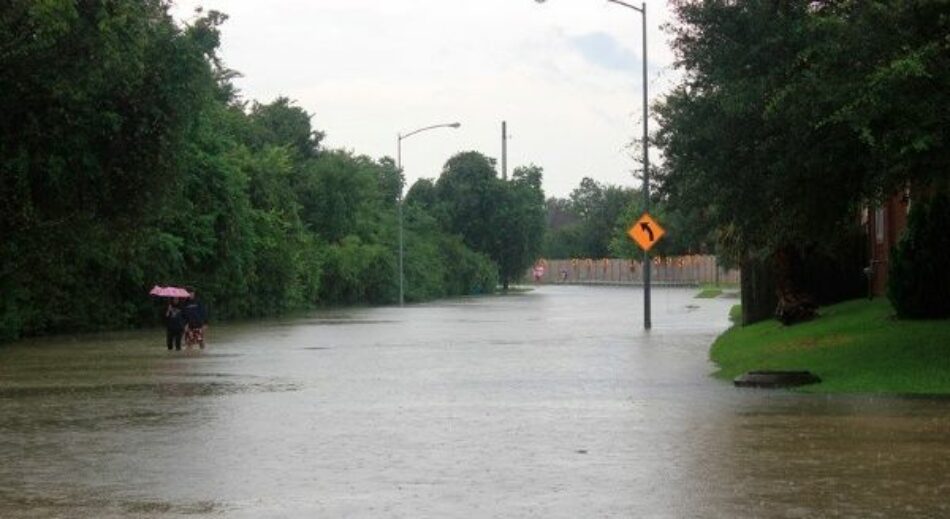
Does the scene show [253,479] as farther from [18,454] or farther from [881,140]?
[881,140]

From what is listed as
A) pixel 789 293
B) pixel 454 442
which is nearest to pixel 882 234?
pixel 789 293

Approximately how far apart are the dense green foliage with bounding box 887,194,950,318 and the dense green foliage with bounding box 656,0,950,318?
1.31 metres

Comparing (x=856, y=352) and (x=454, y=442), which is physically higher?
(x=856, y=352)

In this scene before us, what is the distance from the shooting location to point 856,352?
73.0 feet

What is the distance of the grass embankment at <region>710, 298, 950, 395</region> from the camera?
19.3 metres

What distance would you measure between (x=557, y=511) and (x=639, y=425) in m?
5.78

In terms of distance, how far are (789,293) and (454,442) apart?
1814cm

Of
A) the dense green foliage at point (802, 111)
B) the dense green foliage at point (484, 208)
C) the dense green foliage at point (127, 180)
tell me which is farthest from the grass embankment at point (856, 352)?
the dense green foliage at point (484, 208)

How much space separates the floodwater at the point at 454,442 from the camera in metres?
10.5

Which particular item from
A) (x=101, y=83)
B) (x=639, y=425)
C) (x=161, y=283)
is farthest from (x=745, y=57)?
(x=161, y=283)

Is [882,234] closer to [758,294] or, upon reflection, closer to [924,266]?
[758,294]

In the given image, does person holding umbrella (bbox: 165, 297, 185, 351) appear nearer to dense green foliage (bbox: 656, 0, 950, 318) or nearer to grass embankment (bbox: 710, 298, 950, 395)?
grass embankment (bbox: 710, 298, 950, 395)

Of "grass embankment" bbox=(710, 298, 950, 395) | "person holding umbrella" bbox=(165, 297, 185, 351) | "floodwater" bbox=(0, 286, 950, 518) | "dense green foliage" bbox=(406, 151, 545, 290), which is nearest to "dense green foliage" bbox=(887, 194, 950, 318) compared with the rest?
"grass embankment" bbox=(710, 298, 950, 395)

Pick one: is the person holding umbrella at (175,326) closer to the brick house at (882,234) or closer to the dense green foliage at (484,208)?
the brick house at (882,234)
